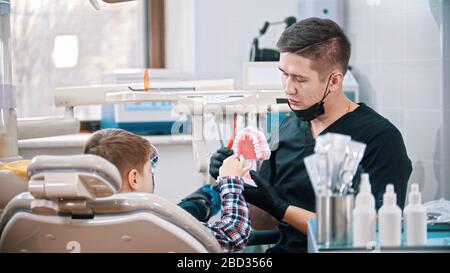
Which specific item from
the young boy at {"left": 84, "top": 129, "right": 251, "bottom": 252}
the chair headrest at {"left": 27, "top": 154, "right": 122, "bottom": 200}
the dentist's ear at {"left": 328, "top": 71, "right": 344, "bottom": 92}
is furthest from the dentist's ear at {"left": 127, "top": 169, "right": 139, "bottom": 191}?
the dentist's ear at {"left": 328, "top": 71, "right": 344, "bottom": 92}

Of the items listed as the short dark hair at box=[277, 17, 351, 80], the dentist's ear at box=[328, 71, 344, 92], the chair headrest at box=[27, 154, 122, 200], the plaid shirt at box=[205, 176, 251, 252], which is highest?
the short dark hair at box=[277, 17, 351, 80]

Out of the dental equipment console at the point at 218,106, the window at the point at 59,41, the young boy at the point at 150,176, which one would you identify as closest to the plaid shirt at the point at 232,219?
the young boy at the point at 150,176

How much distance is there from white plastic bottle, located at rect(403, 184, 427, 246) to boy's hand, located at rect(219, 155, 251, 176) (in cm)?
32

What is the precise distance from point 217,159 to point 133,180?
17 centimetres

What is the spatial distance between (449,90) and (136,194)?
643 mm

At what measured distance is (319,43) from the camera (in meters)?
1.26

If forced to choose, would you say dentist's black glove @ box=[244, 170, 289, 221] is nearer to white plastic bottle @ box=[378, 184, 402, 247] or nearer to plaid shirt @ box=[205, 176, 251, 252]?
plaid shirt @ box=[205, 176, 251, 252]

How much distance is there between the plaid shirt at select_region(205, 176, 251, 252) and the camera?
4.10 feet

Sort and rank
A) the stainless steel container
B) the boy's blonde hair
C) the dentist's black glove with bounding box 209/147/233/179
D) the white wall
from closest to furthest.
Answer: the stainless steel container < the boy's blonde hair < the dentist's black glove with bounding box 209/147/233/179 < the white wall

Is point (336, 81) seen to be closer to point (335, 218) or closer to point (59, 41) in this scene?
point (335, 218)

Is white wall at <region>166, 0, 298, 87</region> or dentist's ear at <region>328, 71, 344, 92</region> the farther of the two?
white wall at <region>166, 0, 298, 87</region>

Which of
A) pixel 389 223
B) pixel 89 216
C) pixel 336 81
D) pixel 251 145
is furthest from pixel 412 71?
pixel 89 216
